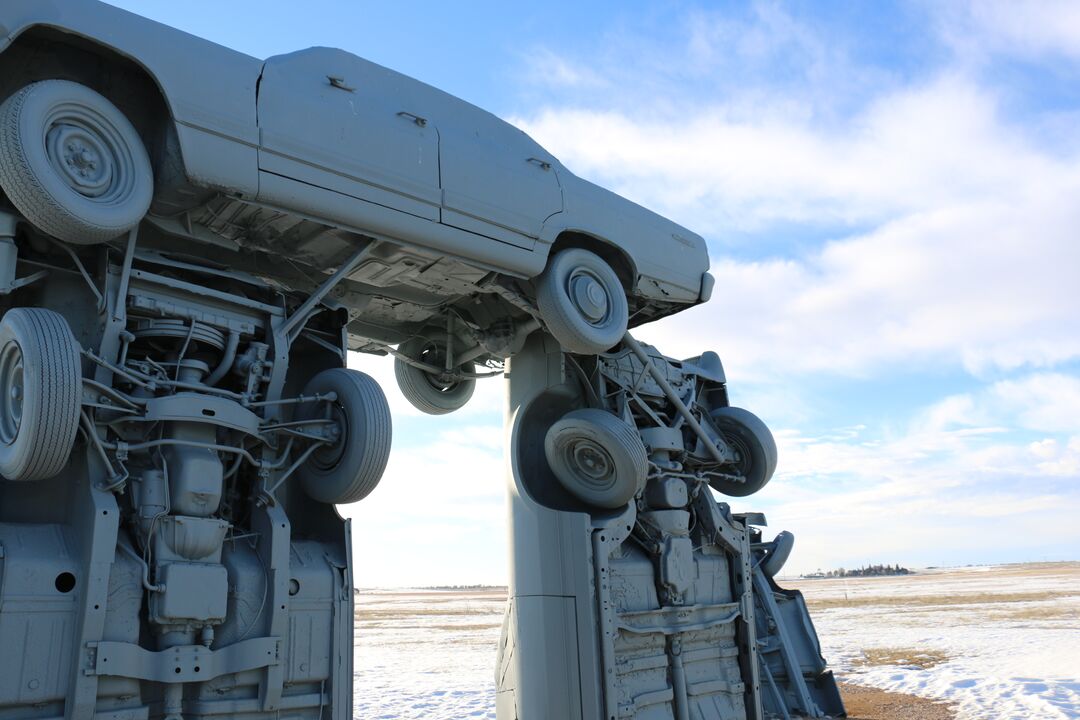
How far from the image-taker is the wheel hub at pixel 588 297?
27.8 ft

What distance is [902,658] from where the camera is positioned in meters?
18.4

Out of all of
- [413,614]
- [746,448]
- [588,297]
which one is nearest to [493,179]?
[588,297]

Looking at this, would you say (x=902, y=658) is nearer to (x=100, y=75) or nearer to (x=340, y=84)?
(x=340, y=84)

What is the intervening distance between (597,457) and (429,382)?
7.88ft

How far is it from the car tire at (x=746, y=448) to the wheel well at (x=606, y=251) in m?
2.93

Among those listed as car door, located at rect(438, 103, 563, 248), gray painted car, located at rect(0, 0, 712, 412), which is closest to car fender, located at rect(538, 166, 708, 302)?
gray painted car, located at rect(0, 0, 712, 412)

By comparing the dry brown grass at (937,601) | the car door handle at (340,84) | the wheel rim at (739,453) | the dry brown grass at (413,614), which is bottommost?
the dry brown grass at (937,601)

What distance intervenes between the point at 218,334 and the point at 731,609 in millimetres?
6647

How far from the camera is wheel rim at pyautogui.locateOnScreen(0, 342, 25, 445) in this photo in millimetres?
5391

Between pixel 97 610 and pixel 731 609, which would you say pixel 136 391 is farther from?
pixel 731 609

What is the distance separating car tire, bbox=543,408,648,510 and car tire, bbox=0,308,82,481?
4990 millimetres

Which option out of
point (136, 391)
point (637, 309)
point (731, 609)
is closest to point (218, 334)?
point (136, 391)

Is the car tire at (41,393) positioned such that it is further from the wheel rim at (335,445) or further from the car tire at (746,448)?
the car tire at (746,448)

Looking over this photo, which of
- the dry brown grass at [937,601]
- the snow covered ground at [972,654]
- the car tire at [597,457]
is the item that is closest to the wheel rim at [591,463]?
the car tire at [597,457]
